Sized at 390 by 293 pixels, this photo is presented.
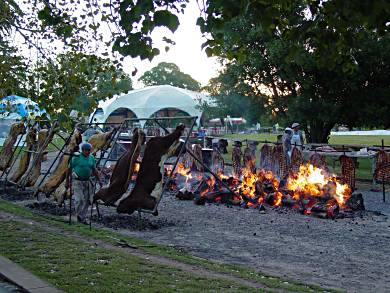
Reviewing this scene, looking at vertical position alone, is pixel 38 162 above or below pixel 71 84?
below

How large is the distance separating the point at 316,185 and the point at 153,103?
1290 inches

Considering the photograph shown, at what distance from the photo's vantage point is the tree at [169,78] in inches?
4488

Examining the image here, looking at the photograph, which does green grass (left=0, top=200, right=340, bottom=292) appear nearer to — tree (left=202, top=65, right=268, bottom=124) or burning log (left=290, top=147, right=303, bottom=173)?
burning log (left=290, top=147, right=303, bottom=173)

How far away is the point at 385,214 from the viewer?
1241 cm

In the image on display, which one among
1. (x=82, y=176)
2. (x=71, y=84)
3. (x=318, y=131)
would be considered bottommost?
(x=82, y=176)

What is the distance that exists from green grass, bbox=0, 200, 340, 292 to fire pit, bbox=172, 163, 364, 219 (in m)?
4.23

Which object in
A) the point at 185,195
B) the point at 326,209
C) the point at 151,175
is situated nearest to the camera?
the point at 151,175

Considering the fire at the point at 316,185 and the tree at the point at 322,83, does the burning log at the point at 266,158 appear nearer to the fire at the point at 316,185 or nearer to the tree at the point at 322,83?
the fire at the point at 316,185

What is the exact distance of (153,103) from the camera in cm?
4494

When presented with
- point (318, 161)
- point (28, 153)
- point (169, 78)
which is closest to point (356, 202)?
point (318, 161)

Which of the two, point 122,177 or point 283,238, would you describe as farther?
point 122,177

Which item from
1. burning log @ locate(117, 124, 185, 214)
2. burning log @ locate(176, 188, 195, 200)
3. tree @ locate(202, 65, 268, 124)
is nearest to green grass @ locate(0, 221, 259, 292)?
burning log @ locate(117, 124, 185, 214)

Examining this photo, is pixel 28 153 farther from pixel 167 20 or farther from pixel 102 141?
pixel 167 20

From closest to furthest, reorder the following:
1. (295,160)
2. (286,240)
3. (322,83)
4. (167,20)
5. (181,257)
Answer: (167,20) < (181,257) < (286,240) < (295,160) < (322,83)
